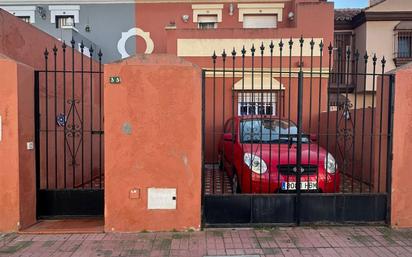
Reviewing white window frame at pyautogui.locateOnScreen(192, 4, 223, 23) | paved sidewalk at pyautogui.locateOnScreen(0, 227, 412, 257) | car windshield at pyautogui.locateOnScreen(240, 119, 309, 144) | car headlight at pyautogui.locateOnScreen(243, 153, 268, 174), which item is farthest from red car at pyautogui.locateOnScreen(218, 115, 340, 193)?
white window frame at pyautogui.locateOnScreen(192, 4, 223, 23)

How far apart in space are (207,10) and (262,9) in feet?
7.41

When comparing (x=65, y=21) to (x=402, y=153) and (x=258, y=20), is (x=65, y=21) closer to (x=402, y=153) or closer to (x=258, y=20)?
(x=258, y=20)

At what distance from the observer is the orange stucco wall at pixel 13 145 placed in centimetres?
505

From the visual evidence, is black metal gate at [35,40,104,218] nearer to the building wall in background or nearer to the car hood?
the car hood

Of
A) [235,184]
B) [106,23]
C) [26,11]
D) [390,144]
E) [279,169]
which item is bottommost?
[235,184]

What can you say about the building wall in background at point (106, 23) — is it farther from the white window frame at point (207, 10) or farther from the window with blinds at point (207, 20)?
the window with blinds at point (207, 20)

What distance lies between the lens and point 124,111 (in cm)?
517

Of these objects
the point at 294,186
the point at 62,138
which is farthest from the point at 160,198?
the point at 62,138

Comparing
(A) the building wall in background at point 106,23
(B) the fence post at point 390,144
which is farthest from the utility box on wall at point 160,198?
(A) the building wall in background at point 106,23

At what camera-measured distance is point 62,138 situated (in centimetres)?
746

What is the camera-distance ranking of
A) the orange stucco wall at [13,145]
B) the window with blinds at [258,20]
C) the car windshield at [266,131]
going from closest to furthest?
the orange stucco wall at [13,145] < the car windshield at [266,131] < the window with blinds at [258,20]

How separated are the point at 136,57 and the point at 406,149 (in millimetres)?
4316

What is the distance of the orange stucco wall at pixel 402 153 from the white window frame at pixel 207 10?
34.0 feet

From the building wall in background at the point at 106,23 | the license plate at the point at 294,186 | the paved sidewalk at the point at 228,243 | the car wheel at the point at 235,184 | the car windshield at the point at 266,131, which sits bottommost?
the paved sidewalk at the point at 228,243
